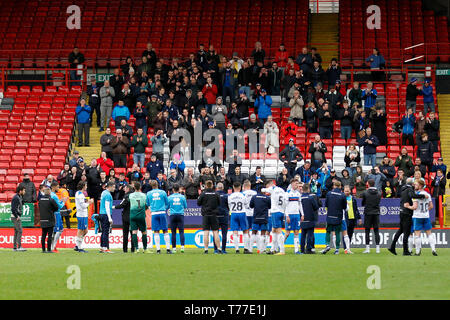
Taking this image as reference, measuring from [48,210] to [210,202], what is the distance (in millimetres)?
4879

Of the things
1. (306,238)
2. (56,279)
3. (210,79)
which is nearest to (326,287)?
(56,279)

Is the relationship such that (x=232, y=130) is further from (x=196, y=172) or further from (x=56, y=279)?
(x=56, y=279)

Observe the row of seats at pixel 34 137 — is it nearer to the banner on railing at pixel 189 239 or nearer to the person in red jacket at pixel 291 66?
the banner on railing at pixel 189 239

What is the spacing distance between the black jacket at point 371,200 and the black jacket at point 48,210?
926 cm

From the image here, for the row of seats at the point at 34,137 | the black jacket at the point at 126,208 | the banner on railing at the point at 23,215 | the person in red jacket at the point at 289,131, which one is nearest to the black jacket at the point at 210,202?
the black jacket at the point at 126,208

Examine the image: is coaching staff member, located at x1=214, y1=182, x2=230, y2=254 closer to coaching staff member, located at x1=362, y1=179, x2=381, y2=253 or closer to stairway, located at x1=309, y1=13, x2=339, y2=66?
coaching staff member, located at x1=362, y1=179, x2=381, y2=253

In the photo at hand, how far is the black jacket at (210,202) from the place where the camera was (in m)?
23.4

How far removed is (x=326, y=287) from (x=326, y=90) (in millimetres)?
21445

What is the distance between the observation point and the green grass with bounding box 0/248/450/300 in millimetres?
13297

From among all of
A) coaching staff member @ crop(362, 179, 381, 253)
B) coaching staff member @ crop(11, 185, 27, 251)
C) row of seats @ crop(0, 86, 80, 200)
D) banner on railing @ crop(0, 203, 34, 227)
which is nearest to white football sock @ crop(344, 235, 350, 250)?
coaching staff member @ crop(362, 179, 381, 253)

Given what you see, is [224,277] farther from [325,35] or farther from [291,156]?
[325,35]

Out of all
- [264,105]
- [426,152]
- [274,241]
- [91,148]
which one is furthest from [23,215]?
[426,152]

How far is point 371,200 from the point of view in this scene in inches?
933

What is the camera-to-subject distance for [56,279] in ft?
51.2
